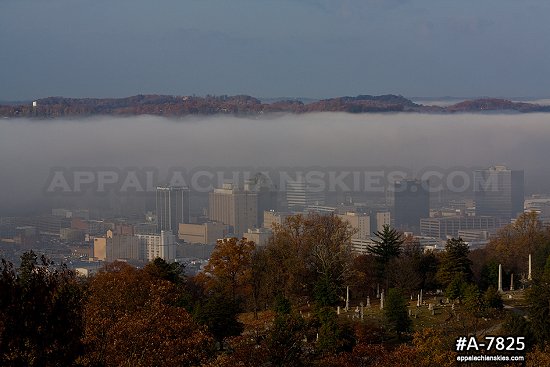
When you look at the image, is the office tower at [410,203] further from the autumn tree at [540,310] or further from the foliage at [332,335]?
the foliage at [332,335]

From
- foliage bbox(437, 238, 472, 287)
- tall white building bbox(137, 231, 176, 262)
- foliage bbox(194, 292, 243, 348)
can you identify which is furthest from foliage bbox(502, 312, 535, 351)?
tall white building bbox(137, 231, 176, 262)

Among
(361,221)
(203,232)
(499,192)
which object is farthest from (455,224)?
(203,232)

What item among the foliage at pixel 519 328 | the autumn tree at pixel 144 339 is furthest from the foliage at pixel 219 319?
the foliage at pixel 519 328

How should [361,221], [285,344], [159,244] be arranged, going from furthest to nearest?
[361,221] < [159,244] < [285,344]

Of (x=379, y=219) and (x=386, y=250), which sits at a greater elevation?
(x=386, y=250)

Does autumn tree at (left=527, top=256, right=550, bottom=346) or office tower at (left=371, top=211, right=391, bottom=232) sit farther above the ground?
autumn tree at (left=527, top=256, right=550, bottom=346)

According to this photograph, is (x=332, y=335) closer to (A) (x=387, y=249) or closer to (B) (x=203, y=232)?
(A) (x=387, y=249)

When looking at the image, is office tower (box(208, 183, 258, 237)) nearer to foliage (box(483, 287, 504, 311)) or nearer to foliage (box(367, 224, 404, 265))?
foliage (box(367, 224, 404, 265))
